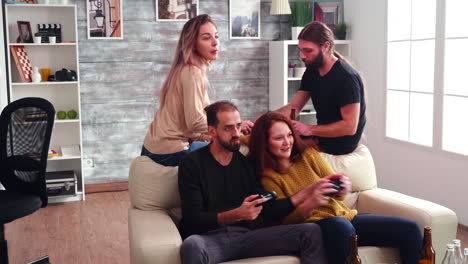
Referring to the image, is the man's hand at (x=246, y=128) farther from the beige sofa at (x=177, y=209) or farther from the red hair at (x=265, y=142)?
the beige sofa at (x=177, y=209)

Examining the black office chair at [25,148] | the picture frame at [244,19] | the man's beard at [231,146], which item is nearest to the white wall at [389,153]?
the picture frame at [244,19]

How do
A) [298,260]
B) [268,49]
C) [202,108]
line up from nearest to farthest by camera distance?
[298,260] < [202,108] < [268,49]

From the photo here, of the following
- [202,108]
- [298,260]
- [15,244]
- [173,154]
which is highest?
[202,108]

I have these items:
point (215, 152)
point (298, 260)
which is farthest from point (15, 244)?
point (298, 260)

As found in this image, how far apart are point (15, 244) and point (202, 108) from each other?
6.87ft

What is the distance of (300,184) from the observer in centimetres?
314

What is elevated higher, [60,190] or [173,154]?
[173,154]

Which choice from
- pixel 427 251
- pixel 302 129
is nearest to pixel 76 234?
pixel 302 129

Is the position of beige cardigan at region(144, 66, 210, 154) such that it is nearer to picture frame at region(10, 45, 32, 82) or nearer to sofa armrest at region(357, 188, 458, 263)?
sofa armrest at region(357, 188, 458, 263)

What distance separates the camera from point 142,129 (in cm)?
625

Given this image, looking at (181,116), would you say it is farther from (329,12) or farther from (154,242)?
(329,12)

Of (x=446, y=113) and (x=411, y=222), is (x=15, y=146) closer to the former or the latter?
(x=411, y=222)

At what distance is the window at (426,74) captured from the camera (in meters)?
4.79

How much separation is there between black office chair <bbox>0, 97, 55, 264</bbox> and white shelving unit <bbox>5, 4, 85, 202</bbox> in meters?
1.86
